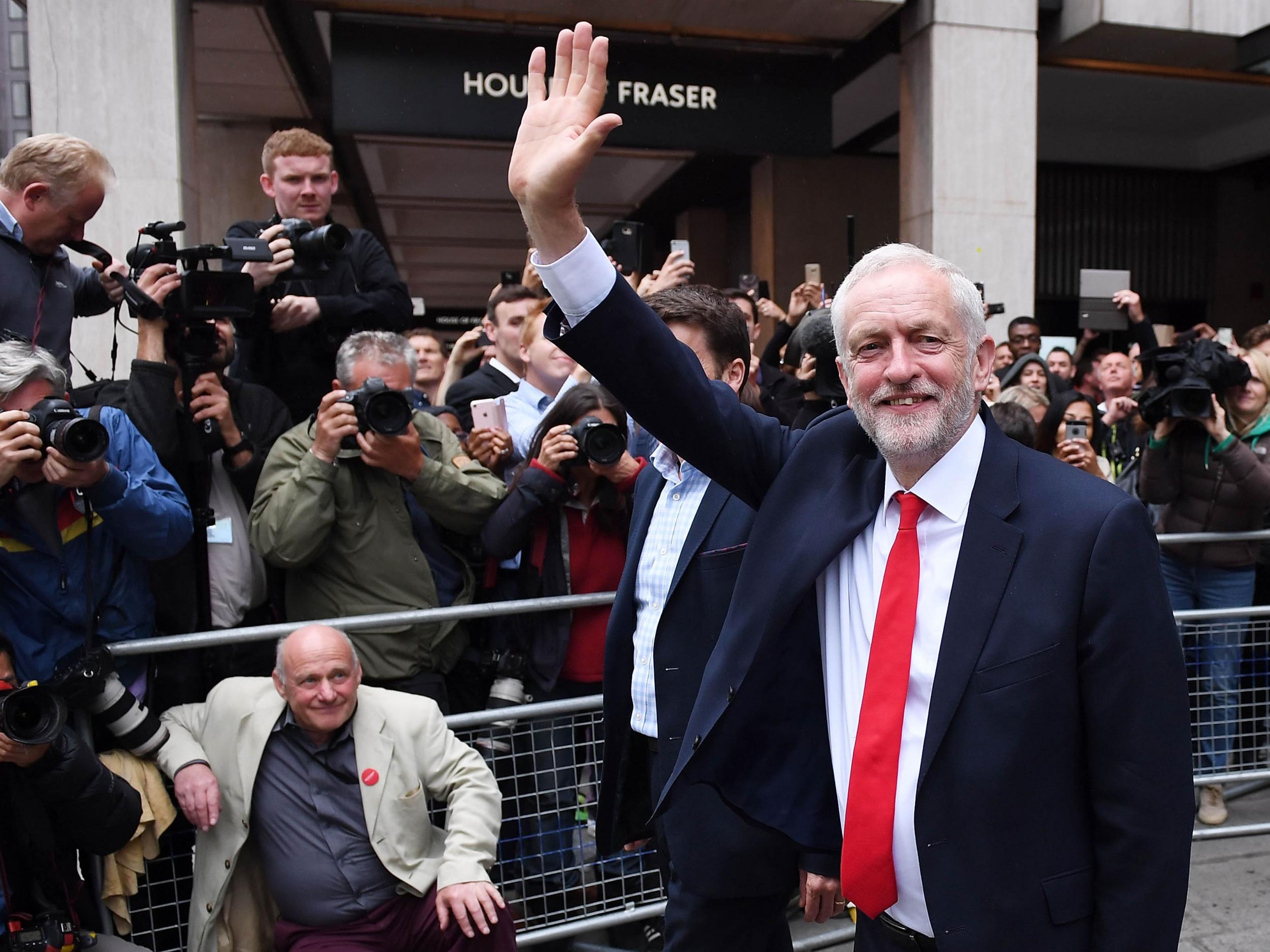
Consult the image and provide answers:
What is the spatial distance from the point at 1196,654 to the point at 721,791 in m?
3.44

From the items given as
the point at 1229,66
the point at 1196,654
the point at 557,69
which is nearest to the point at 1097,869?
the point at 557,69

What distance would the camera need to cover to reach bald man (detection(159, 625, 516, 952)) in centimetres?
320

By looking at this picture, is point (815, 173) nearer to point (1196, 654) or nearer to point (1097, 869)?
point (1196, 654)

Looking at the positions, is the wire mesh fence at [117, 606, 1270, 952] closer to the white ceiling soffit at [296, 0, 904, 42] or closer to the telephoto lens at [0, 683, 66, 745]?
the telephoto lens at [0, 683, 66, 745]

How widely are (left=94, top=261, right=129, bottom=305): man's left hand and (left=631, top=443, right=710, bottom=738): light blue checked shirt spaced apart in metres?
1.93

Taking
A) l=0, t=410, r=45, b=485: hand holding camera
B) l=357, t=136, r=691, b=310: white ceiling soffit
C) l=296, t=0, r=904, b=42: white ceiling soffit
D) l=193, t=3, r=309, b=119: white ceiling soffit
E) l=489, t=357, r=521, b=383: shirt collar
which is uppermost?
l=296, t=0, r=904, b=42: white ceiling soffit

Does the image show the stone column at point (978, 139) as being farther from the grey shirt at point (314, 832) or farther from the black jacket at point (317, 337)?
the grey shirt at point (314, 832)

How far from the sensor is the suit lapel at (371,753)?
327cm

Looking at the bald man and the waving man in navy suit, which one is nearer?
the waving man in navy suit

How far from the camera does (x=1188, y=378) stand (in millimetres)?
4352

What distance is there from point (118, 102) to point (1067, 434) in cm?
577

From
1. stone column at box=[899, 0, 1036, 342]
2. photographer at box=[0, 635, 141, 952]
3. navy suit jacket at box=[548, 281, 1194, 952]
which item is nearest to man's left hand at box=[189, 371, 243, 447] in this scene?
photographer at box=[0, 635, 141, 952]

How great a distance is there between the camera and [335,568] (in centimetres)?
367

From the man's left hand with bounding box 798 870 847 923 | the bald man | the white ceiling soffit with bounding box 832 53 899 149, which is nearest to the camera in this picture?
the man's left hand with bounding box 798 870 847 923
